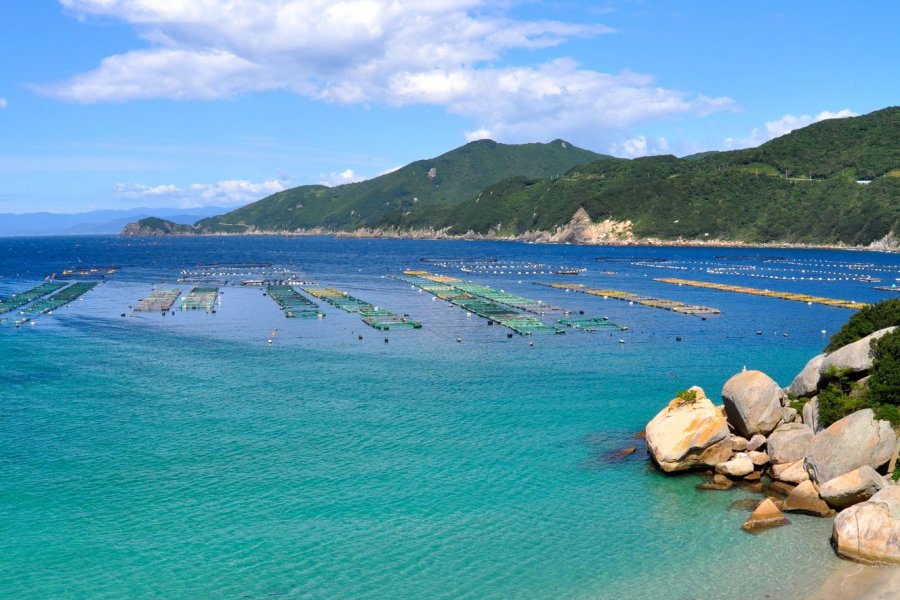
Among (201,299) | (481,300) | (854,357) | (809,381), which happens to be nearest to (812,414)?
(809,381)

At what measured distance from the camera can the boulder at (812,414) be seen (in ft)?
141

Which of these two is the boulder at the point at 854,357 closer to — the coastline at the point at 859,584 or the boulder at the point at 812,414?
the boulder at the point at 812,414

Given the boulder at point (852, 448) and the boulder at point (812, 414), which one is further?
the boulder at point (812, 414)

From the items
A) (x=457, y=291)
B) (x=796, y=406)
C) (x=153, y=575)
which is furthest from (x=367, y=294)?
(x=153, y=575)

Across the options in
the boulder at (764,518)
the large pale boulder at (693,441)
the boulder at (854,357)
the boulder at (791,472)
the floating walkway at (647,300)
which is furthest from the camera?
the floating walkway at (647,300)

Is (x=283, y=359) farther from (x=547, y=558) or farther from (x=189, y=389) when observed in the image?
(x=547, y=558)

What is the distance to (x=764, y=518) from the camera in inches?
1374

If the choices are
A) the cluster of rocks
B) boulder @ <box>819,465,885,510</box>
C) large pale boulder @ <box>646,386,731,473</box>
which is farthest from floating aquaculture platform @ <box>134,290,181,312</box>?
boulder @ <box>819,465,885,510</box>

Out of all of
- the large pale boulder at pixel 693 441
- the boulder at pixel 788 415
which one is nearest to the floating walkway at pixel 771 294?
the boulder at pixel 788 415

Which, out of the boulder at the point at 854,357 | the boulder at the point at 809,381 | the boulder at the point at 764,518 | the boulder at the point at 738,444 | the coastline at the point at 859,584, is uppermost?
the boulder at the point at 854,357

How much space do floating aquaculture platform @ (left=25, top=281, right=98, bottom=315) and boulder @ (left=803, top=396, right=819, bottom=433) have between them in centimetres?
10428

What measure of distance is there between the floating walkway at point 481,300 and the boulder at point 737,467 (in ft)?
166

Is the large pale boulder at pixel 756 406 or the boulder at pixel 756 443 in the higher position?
the large pale boulder at pixel 756 406

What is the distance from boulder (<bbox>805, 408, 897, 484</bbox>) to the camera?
122 ft
